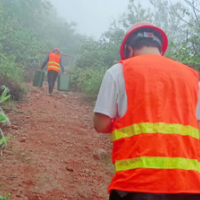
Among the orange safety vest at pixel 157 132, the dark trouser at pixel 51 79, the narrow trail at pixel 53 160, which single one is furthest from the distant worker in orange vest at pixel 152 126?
the dark trouser at pixel 51 79

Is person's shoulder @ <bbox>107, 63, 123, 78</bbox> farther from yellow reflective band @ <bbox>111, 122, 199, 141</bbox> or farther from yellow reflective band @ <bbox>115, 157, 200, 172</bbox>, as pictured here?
yellow reflective band @ <bbox>115, 157, 200, 172</bbox>

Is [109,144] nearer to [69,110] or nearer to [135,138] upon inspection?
[69,110]

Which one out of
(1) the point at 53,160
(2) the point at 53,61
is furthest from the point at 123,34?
(1) the point at 53,160

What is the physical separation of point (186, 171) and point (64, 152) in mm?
2968

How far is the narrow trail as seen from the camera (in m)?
2.98

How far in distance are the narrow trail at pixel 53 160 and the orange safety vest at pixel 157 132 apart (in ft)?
5.77

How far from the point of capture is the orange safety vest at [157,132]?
1.25m

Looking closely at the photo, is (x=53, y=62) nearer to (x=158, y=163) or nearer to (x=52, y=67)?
(x=52, y=67)

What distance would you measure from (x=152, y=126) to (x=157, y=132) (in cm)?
3

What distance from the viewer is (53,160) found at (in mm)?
3707

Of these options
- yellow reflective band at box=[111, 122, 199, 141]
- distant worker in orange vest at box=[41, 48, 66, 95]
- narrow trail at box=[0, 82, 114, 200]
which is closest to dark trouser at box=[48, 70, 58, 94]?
distant worker in orange vest at box=[41, 48, 66, 95]

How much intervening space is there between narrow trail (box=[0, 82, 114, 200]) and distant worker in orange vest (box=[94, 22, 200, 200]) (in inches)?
68.2

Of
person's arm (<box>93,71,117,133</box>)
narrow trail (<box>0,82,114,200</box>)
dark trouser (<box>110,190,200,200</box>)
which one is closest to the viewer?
dark trouser (<box>110,190,200,200</box>)

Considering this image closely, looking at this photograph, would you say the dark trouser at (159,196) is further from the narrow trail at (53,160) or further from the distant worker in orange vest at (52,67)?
the distant worker in orange vest at (52,67)
